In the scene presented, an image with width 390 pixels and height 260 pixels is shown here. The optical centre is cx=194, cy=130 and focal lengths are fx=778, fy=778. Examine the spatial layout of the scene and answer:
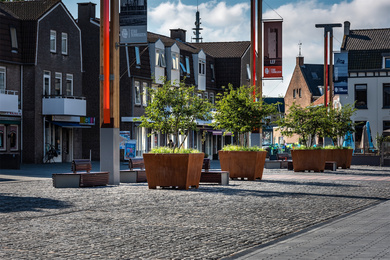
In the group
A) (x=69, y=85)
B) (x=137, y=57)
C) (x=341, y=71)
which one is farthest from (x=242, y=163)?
(x=137, y=57)

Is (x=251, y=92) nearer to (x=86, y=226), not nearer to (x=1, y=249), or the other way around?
(x=86, y=226)

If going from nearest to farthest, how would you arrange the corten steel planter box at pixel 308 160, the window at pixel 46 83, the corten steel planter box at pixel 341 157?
the corten steel planter box at pixel 308 160 → the corten steel planter box at pixel 341 157 → the window at pixel 46 83

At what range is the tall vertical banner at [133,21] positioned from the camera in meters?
21.8

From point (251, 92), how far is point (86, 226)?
16362 millimetres

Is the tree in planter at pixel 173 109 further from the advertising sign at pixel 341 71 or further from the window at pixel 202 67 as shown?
the window at pixel 202 67

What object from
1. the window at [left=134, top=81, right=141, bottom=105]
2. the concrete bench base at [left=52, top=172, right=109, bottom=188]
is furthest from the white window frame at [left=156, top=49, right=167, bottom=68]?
the concrete bench base at [left=52, top=172, right=109, bottom=188]

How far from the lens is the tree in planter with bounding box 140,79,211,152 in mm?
22125

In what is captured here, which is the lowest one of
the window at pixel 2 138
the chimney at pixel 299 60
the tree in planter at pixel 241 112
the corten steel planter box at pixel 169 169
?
the corten steel planter box at pixel 169 169

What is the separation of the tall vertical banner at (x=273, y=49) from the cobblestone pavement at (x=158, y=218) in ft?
28.5

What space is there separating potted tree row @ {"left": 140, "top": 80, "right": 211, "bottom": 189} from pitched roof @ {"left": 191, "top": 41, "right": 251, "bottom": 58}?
51.5m

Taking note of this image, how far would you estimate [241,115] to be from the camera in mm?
26359

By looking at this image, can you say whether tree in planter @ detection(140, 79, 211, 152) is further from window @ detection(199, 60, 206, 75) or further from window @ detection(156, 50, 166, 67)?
window @ detection(199, 60, 206, 75)

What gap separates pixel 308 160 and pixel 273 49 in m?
7.16

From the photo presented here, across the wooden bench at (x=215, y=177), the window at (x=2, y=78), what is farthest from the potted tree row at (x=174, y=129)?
the window at (x=2, y=78)
